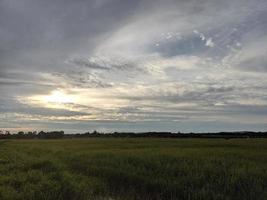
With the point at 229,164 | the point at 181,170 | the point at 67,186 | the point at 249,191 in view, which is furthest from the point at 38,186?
the point at 229,164

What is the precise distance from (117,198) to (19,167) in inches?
406

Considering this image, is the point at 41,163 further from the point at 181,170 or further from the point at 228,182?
the point at 228,182

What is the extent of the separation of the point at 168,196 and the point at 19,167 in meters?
11.0

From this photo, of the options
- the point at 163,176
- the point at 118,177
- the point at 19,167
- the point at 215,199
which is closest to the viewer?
the point at 215,199

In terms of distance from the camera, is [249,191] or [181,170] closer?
[249,191]

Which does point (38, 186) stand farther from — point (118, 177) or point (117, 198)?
point (118, 177)

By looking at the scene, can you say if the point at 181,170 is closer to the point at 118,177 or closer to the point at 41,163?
the point at 118,177

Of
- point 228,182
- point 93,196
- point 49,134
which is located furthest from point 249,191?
point 49,134

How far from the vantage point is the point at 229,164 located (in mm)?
18859

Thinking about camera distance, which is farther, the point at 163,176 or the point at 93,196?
the point at 163,176

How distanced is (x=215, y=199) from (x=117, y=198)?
11.6ft

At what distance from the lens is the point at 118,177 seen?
18.2m

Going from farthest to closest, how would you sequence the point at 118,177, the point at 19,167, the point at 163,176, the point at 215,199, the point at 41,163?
the point at 41,163 → the point at 19,167 → the point at 118,177 → the point at 163,176 → the point at 215,199

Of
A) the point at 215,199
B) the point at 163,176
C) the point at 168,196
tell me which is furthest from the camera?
the point at 163,176
